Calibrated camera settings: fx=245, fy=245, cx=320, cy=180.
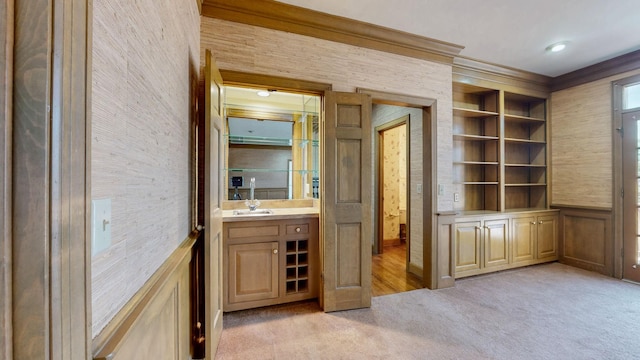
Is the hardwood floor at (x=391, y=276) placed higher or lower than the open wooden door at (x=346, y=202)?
lower

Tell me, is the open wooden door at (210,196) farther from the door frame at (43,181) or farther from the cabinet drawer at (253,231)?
the door frame at (43,181)

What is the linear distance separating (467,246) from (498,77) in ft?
7.74

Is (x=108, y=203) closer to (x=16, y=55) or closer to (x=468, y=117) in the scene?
(x=16, y=55)

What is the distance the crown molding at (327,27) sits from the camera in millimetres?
2115

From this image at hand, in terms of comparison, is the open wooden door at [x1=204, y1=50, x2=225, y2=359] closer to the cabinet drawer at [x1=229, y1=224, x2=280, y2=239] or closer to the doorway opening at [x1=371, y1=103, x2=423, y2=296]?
the cabinet drawer at [x1=229, y1=224, x2=280, y2=239]

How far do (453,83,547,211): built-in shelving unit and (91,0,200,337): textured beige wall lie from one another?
3205 millimetres

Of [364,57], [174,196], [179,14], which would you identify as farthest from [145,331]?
[364,57]

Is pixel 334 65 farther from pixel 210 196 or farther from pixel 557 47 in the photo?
pixel 557 47

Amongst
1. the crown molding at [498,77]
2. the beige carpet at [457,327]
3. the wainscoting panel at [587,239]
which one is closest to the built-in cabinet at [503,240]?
the wainscoting panel at [587,239]

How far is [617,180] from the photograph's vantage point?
3.14 metres

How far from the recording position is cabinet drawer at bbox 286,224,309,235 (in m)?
2.45

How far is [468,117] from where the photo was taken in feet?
11.8

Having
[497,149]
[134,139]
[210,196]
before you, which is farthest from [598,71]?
[134,139]

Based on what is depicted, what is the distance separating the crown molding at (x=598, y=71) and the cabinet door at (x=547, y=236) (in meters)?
1.98
